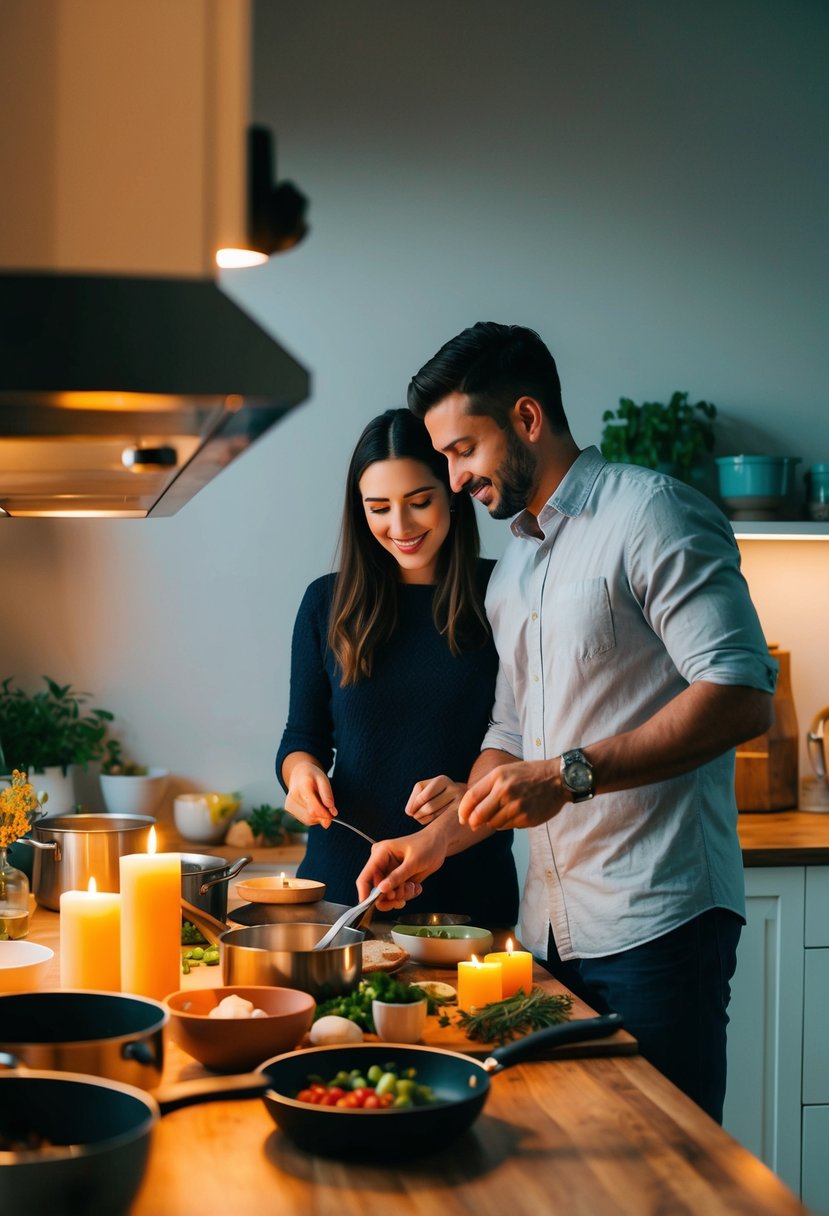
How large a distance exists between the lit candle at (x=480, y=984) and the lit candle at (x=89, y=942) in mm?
434

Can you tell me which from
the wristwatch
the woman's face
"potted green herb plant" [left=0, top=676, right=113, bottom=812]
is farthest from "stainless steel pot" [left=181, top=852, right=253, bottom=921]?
"potted green herb plant" [left=0, top=676, right=113, bottom=812]

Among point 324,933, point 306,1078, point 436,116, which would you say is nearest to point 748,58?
point 436,116

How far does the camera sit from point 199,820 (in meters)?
3.36

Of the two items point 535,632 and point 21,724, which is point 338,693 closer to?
point 535,632

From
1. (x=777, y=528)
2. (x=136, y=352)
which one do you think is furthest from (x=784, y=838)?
(x=136, y=352)

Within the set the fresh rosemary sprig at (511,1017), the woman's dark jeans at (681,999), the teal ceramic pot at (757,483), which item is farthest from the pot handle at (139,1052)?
the teal ceramic pot at (757,483)

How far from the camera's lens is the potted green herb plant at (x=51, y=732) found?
327 centimetres

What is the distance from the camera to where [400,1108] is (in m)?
1.11

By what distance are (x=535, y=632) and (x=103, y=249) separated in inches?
44.6

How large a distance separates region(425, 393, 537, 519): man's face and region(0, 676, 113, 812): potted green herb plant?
1679mm

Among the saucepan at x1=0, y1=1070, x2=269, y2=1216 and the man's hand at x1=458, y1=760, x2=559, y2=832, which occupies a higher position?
the man's hand at x1=458, y1=760, x2=559, y2=832

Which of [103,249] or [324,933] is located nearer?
[103,249]

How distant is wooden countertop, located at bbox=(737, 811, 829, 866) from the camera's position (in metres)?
2.97

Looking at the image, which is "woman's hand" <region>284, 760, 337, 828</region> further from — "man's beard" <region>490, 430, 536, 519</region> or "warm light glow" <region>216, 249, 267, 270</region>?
"warm light glow" <region>216, 249, 267, 270</region>
